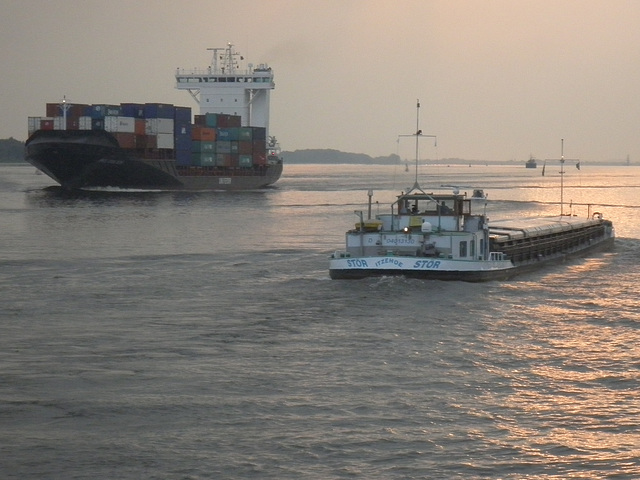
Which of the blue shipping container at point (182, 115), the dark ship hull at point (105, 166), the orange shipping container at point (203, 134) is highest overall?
the blue shipping container at point (182, 115)

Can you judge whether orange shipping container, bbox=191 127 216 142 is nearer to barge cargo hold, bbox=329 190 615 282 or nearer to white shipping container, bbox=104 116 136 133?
white shipping container, bbox=104 116 136 133

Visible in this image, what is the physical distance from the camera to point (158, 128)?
9706 centimetres

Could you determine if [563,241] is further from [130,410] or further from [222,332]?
[130,410]

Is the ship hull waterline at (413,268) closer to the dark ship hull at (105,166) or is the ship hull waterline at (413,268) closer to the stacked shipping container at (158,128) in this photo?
the dark ship hull at (105,166)

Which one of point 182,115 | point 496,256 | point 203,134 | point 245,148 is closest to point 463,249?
point 496,256

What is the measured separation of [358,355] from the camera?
2081 cm

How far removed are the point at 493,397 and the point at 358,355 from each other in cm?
410

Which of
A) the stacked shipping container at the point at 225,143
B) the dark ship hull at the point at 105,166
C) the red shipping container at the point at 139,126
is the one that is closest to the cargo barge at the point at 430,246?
the dark ship hull at the point at 105,166

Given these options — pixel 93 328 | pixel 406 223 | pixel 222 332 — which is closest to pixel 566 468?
pixel 222 332

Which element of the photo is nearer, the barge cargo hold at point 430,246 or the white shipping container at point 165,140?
the barge cargo hold at point 430,246

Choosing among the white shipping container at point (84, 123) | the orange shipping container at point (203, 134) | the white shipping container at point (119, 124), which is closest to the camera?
the white shipping container at point (119, 124)

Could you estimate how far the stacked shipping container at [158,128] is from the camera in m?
94.9

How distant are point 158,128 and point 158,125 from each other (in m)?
0.34

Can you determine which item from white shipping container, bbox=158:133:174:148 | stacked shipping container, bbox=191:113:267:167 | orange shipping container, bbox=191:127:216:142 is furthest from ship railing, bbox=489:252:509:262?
orange shipping container, bbox=191:127:216:142
